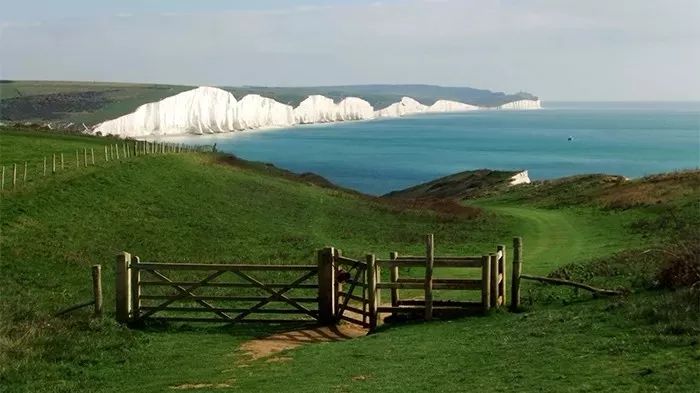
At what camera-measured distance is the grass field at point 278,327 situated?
39.5 ft

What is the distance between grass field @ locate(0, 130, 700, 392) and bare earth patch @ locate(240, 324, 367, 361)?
0.44m

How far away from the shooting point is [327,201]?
48.7 meters

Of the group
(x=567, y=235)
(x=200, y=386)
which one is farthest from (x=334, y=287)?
(x=567, y=235)

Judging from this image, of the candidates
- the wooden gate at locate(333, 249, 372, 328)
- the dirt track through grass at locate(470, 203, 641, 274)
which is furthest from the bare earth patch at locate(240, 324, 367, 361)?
the dirt track through grass at locate(470, 203, 641, 274)

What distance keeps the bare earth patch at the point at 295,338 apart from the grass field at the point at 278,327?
0.44 m

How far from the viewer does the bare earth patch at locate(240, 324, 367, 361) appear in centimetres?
1596

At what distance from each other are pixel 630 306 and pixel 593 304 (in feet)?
5.96

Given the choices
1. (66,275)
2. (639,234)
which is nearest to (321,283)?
(66,275)

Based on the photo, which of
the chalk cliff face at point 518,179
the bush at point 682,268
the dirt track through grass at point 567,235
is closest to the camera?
the bush at point 682,268

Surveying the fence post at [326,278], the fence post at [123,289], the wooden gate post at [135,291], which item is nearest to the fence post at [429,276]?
the fence post at [326,278]

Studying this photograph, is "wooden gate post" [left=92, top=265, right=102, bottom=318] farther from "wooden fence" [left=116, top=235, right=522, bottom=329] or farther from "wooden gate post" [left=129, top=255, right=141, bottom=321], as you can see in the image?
"wooden gate post" [left=129, top=255, right=141, bottom=321]

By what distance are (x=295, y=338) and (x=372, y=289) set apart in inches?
86.6

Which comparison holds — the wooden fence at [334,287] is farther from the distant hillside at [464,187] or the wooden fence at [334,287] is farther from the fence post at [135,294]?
the distant hillside at [464,187]

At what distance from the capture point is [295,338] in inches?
685
